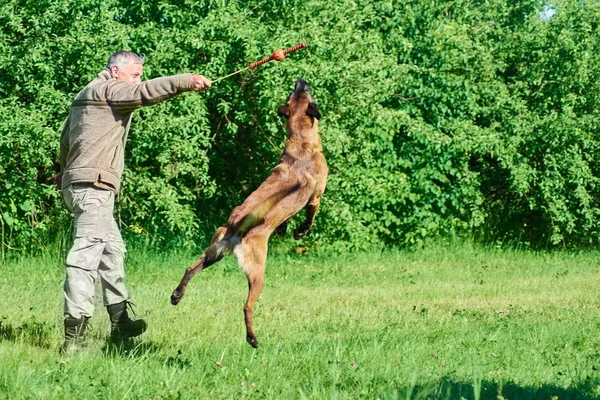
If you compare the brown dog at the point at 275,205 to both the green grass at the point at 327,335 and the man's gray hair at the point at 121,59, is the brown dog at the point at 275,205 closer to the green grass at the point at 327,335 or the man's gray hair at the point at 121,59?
the green grass at the point at 327,335

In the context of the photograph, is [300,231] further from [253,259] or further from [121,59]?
[121,59]

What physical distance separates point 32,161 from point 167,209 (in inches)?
68.5

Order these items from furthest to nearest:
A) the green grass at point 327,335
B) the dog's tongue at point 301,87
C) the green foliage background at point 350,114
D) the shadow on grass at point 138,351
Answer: the green foliage background at point 350,114 → the dog's tongue at point 301,87 → the shadow on grass at point 138,351 → the green grass at point 327,335

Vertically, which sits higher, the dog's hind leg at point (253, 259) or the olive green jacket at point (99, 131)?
the olive green jacket at point (99, 131)

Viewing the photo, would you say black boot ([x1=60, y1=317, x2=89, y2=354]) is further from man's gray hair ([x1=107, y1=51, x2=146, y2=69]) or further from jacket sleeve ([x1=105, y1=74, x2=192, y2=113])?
man's gray hair ([x1=107, y1=51, x2=146, y2=69])

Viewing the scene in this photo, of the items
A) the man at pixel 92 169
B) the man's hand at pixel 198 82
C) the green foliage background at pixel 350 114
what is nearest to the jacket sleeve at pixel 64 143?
the man at pixel 92 169

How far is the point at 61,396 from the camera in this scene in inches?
185

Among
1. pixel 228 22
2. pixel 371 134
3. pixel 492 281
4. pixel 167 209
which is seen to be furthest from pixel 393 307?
pixel 371 134

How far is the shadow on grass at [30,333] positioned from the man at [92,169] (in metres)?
0.44

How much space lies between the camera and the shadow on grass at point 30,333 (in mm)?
6488

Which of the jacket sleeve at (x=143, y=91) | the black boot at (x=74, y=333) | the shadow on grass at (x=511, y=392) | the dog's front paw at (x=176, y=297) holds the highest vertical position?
the jacket sleeve at (x=143, y=91)

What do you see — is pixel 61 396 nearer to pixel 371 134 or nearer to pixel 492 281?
pixel 492 281

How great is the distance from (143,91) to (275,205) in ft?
3.84

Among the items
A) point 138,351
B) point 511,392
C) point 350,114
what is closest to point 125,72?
point 138,351
